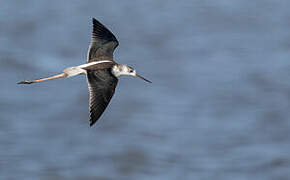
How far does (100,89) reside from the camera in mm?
8633

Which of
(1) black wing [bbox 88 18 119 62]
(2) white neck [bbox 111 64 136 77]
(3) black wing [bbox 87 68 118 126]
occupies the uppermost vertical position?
(1) black wing [bbox 88 18 119 62]

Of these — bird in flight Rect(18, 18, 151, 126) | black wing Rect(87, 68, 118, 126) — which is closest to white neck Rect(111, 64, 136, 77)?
bird in flight Rect(18, 18, 151, 126)

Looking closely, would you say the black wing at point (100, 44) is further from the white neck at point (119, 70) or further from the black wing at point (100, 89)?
the black wing at point (100, 89)

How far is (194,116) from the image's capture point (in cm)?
1438

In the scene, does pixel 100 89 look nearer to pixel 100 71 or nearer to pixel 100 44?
pixel 100 71

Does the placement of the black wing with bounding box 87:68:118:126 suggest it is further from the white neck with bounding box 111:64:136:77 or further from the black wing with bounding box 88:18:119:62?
the black wing with bounding box 88:18:119:62

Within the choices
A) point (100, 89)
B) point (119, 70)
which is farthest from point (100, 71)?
point (119, 70)

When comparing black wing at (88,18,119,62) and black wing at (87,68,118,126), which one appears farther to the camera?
black wing at (88,18,119,62)

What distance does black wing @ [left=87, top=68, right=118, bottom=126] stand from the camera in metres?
8.52

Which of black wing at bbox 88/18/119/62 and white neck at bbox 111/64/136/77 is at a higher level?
black wing at bbox 88/18/119/62

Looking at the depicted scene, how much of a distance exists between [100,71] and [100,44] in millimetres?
862

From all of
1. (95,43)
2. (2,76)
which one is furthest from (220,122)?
(95,43)

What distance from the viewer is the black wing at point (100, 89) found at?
336 inches

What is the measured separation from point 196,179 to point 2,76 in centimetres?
441
